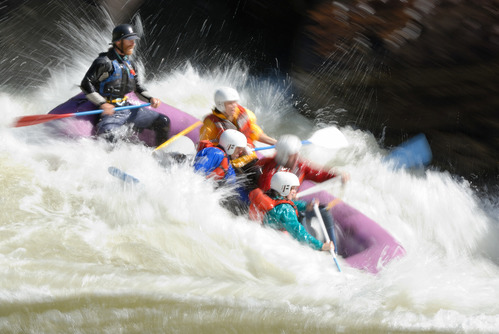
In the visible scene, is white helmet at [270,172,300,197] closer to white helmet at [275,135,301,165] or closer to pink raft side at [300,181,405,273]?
white helmet at [275,135,301,165]

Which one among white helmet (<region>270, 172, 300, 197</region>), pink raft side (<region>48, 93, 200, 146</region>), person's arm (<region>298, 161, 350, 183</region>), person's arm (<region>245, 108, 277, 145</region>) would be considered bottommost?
pink raft side (<region>48, 93, 200, 146</region>)

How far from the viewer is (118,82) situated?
500 centimetres

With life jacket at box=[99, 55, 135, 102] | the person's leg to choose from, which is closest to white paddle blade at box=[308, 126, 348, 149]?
the person's leg

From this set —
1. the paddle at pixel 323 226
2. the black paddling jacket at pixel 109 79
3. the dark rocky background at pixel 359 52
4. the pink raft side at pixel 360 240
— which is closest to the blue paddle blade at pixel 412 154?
the dark rocky background at pixel 359 52

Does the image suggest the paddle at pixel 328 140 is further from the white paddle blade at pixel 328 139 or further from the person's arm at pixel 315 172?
the person's arm at pixel 315 172

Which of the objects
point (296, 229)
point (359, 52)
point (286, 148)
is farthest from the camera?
point (359, 52)

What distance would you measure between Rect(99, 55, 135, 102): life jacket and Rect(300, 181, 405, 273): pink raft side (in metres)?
2.03

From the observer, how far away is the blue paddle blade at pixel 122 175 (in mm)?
4141

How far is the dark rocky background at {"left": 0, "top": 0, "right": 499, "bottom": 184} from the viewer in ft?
17.9

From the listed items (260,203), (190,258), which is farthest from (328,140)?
(190,258)

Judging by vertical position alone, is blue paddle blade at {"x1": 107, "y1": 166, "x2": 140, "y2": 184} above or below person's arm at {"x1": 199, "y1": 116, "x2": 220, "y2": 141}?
below

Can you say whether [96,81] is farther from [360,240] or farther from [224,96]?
[360,240]

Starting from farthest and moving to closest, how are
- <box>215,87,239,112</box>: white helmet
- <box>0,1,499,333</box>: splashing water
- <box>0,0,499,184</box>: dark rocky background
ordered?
1. <box>0,0,499,184</box>: dark rocky background
2. <box>215,87,239,112</box>: white helmet
3. <box>0,1,499,333</box>: splashing water

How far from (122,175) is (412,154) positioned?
2.81 meters
